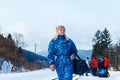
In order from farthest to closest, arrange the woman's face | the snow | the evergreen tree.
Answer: the evergreen tree, the snow, the woman's face

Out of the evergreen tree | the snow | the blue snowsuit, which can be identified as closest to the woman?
the blue snowsuit

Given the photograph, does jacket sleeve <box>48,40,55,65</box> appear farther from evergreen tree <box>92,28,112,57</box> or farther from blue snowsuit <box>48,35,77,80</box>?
evergreen tree <box>92,28,112,57</box>

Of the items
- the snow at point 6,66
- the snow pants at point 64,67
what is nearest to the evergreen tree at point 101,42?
the snow at point 6,66

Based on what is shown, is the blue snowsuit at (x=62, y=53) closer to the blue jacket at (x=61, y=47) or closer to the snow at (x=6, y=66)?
the blue jacket at (x=61, y=47)

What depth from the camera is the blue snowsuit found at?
10421 millimetres

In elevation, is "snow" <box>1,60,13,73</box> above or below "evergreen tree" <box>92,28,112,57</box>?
below

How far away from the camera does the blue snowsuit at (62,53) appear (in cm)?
1042

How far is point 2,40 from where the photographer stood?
82.1m

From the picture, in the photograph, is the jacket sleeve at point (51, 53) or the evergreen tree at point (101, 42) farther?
the evergreen tree at point (101, 42)

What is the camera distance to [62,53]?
410 inches

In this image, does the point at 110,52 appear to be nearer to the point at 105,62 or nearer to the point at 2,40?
the point at 2,40

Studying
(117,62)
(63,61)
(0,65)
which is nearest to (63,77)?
(63,61)

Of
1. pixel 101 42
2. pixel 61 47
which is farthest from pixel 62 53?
pixel 101 42

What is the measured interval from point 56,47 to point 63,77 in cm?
68
